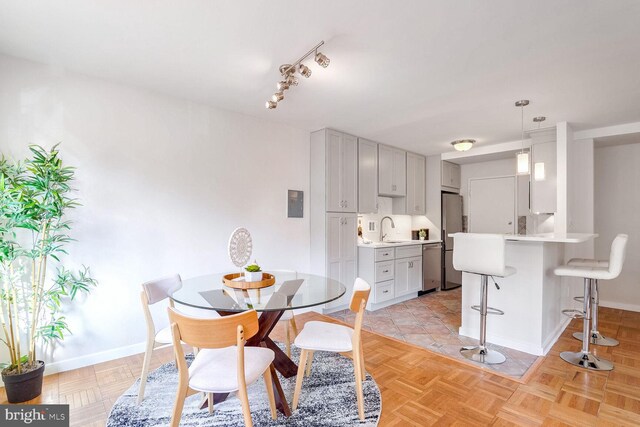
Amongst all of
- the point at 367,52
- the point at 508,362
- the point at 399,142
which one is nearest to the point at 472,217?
the point at 399,142

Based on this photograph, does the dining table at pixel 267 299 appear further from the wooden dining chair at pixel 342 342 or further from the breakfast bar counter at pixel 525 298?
the breakfast bar counter at pixel 525 298

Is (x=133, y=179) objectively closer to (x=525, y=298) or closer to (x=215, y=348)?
(x=215, y=348)

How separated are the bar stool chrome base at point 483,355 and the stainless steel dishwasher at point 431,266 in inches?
85.6

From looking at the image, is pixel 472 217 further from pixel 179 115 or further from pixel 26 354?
pixel 26 354

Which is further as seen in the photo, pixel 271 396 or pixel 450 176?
pixel 450 176

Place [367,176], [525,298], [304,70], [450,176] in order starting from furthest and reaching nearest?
[450,176] < [367,176] < [525,298] < [304,70]

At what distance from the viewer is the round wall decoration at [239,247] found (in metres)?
2.48

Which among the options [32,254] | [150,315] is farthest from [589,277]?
[32,254]

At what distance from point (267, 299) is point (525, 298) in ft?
8.24

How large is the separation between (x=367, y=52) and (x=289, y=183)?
206 cm

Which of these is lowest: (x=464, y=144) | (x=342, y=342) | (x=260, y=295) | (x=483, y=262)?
(x=342, y=342)

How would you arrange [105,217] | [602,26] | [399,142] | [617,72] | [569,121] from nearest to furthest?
[602,26]
[617,72]
[105,217]
[569,121]
[399,142]

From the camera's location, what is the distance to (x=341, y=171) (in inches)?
168

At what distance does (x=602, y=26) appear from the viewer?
194cm
